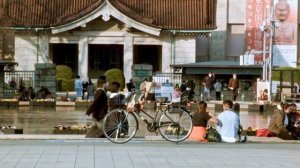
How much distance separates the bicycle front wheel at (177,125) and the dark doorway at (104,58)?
37080mm

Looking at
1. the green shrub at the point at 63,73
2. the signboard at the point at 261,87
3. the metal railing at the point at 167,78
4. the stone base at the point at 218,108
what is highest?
the green shrub at the point at 63,73

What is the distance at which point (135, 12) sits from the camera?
163 feet

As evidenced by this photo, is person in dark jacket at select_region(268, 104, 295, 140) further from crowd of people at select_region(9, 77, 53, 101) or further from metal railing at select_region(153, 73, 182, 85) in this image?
metal railing at select_region(153, 73, 182, 85)

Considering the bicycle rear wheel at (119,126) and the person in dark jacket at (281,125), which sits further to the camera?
the person in dark jacket at (281,125)

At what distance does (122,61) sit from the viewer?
53.3 m

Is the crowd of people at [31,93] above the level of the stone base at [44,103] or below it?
above

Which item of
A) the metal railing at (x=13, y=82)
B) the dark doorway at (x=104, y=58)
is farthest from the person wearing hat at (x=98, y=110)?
the dark doorway at (x=104, y=58)

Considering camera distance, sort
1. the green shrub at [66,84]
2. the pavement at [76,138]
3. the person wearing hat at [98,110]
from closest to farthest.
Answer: the pavement at [76,138] < the person wearing hat at [98,110] < the green shrub at [66,84]

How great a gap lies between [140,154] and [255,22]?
41683mm

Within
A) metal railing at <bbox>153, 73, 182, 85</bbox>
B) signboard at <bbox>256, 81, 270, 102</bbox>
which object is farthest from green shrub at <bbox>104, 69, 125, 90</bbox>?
signboard at <bbox>256, 81, 270, 102</bbox>

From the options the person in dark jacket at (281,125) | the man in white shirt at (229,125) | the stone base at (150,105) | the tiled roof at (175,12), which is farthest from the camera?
the tiled roof at (175,12)

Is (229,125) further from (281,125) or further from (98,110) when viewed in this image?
(98,110)

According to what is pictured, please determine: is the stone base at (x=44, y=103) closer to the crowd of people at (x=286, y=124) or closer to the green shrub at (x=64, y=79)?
the green shrub at (x=64, y=79)

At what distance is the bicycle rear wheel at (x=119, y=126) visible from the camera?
16.4m
